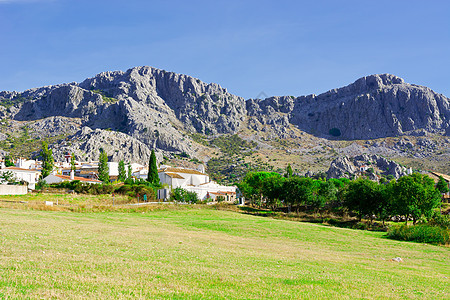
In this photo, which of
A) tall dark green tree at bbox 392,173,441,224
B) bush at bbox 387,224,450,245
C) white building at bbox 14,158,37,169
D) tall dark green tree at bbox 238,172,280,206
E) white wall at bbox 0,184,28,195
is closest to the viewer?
bush at bbox 387,224,450,245

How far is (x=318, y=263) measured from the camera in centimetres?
2044

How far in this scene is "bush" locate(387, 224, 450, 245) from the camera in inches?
1766

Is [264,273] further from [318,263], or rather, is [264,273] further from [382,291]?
[318,263]

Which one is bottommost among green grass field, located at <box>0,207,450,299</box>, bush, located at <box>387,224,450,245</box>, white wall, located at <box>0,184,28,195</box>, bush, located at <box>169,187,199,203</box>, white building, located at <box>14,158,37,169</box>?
bush, located at <box>387,224,450,245</box>

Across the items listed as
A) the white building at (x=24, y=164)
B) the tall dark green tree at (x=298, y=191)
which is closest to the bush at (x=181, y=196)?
the tall dark green tree at (x=298, y=191)

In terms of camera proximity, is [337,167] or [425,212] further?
[337,167]

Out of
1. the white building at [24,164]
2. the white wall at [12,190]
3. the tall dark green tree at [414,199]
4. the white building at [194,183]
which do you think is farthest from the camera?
the white building at [24,164]

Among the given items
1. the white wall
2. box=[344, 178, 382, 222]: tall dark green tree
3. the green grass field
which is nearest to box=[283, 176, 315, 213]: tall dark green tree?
box=[344, 178, 382, 222]: tall dark green tree

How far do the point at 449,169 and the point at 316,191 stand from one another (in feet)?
486

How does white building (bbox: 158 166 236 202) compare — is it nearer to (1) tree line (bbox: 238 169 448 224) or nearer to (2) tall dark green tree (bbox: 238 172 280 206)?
(2) tall dark green tree (bbox: 238 172 280 206)

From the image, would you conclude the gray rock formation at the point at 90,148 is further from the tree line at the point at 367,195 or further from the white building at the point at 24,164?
the tree line at the point at 367,195

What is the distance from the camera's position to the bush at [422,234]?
44.8m

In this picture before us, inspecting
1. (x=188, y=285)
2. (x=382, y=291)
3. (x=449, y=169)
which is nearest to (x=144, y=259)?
(x=188, y=285)

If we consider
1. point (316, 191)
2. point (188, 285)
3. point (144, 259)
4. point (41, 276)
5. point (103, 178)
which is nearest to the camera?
point (41, 276)
